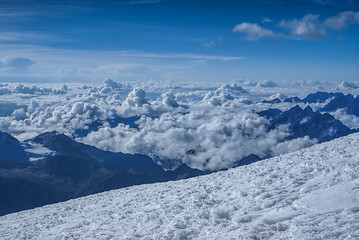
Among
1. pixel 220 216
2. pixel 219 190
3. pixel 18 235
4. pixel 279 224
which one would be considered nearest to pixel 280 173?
pixel 219 190

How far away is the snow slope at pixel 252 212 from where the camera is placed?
10055mm

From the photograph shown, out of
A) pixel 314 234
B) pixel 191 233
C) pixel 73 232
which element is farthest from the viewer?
pixel 73 232

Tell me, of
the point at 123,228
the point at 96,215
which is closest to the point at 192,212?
the point at 123,228

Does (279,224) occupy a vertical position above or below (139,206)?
above

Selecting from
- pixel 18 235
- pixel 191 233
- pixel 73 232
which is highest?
pixel 191 233

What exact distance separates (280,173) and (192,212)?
7363 millimetres

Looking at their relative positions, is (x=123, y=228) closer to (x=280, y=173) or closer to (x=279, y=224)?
(x=279, y=224)

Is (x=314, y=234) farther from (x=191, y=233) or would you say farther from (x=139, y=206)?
(x=139, y=206)

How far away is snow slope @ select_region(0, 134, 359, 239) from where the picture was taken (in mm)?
10055

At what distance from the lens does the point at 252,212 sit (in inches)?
506

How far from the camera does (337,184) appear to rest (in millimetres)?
13195

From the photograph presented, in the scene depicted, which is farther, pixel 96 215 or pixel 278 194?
pixel 96 215

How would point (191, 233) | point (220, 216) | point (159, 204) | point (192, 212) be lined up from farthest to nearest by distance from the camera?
point (159, 204), point (192, 212), point (220, 216), point (191, 233)

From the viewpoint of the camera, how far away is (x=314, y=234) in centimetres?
893
